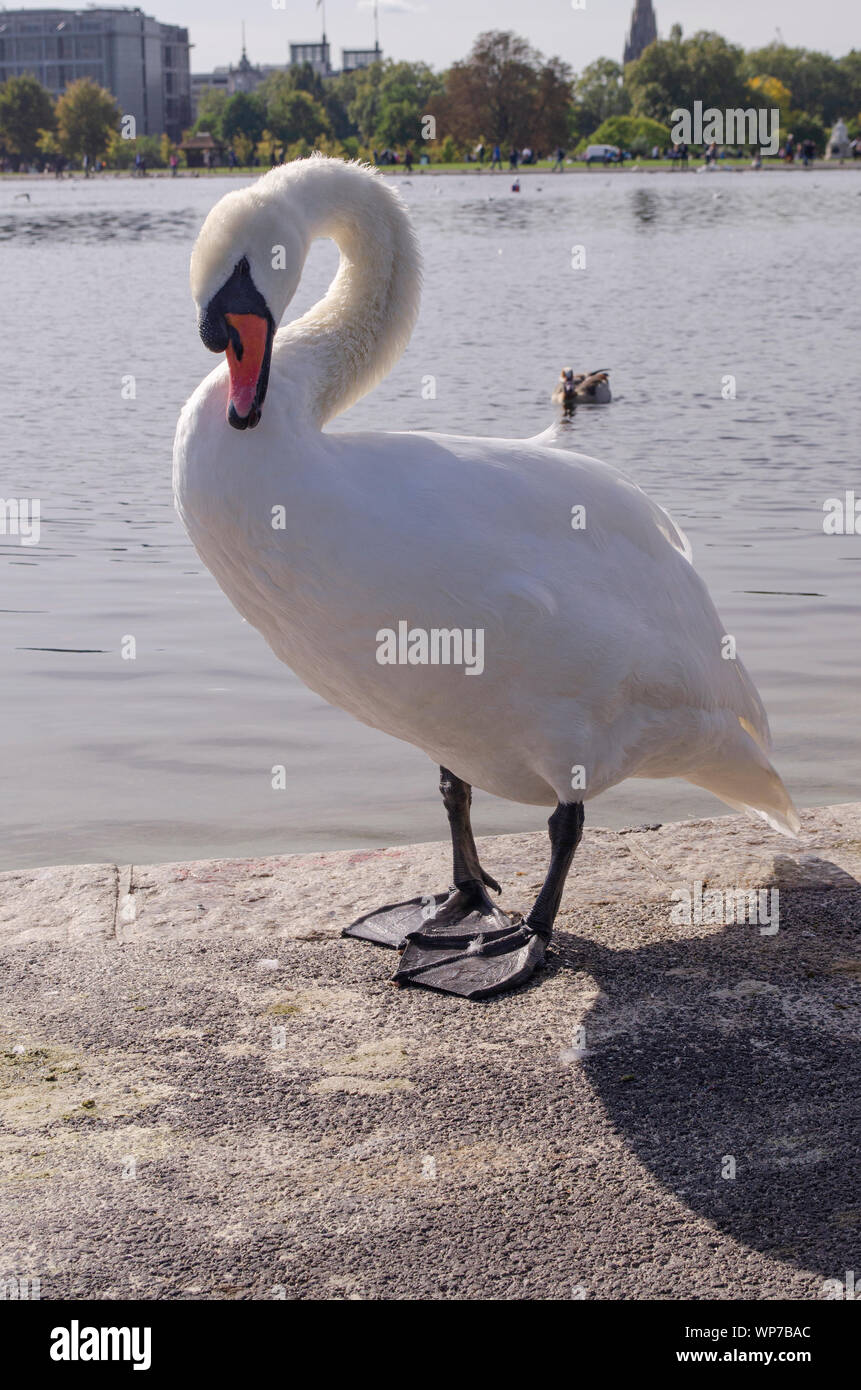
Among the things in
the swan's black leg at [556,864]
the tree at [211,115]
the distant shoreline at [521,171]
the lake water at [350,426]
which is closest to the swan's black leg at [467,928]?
the swan's black leg at [556,864]

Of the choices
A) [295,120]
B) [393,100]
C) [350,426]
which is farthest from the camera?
[393,100]

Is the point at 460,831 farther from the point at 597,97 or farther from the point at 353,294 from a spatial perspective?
the point at 597,97

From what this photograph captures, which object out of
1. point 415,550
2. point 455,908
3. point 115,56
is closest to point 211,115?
point 115,56

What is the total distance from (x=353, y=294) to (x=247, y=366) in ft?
2.40

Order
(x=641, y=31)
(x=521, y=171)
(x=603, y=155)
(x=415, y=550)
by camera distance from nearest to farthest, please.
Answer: (x=415, y=550)
(x=521, y=171)
(x=603, y=155)
(x=641, y=31)

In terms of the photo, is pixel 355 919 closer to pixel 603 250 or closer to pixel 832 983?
pixel 832 983

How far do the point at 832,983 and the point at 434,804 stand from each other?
2.95m

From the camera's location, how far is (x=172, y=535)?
460 inches

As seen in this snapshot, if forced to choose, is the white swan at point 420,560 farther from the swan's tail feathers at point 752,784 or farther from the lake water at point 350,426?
the lake water at point 350,426

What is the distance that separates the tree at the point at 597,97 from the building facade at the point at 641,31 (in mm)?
30092

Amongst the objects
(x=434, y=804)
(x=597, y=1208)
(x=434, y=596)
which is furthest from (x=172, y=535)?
(x=597, y=1208)

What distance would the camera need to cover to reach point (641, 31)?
19388 cm

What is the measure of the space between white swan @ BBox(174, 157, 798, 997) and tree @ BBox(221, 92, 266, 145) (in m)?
147

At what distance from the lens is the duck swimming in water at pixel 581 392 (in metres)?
18.2
